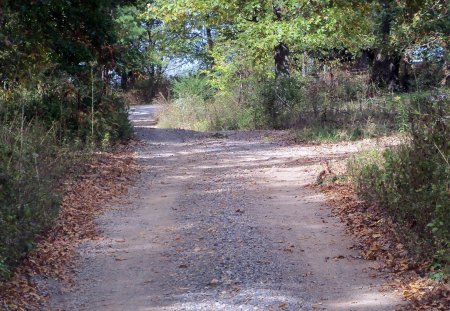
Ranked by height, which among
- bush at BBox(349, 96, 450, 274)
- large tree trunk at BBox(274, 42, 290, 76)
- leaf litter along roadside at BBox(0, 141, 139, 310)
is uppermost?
large tree trunk at BBox(274, 42, 290, 76)

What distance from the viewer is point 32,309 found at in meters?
6.74

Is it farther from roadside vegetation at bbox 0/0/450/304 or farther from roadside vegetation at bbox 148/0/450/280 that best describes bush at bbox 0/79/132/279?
roadside vegetation at bbox 148/0/450/280

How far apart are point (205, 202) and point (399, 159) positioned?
3.59 m

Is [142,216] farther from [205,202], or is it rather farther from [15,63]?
[15,63]

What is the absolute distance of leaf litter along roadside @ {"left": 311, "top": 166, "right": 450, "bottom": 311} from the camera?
267 inches

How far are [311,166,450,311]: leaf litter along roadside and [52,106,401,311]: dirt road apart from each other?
0.17 metres

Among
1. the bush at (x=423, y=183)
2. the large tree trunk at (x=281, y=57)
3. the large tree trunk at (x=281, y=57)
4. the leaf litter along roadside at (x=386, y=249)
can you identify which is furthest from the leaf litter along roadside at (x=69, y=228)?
the large tree trunk at (x=281, y=57)

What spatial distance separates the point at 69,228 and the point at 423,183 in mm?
4747

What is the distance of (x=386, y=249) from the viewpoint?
8477 mm

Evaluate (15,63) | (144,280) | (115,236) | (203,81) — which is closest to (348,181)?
(115,236)

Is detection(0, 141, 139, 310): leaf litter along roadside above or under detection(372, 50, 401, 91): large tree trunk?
under

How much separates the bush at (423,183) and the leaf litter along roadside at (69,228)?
12.7 ft

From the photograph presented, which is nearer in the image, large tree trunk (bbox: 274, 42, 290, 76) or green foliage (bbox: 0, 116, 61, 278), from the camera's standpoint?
green foliage (bbox: 0, 116, 61, 278)

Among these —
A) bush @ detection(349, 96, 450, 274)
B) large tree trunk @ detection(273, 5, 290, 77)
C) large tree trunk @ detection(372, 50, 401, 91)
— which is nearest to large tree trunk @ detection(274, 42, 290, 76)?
large tree trunk @ detection(273, 5, 290, 77)
